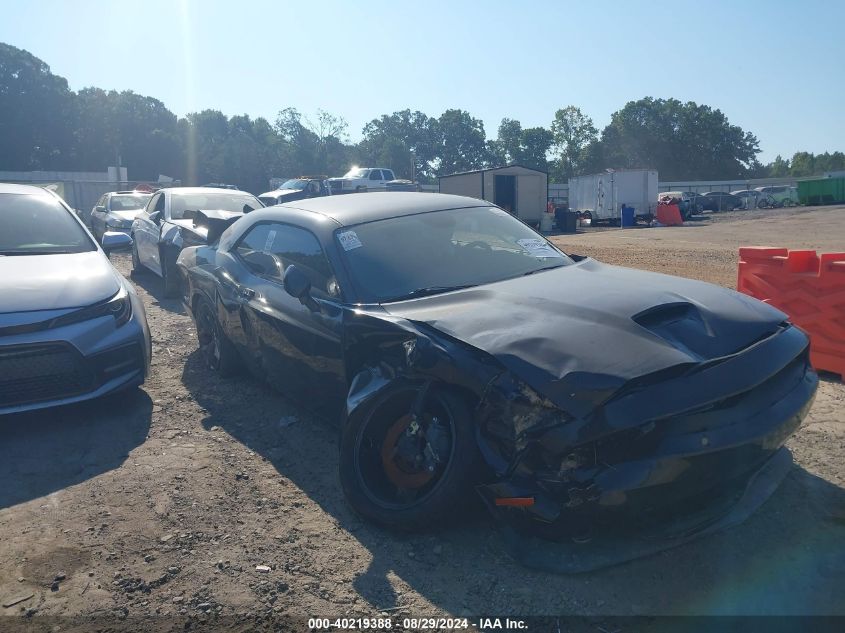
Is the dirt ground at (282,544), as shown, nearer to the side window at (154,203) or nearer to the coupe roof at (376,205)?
the coupe roof at (376,205)

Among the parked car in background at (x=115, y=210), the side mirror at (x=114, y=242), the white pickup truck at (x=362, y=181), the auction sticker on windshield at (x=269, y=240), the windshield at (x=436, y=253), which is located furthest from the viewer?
the white pickup truck at (x=362, y=181)

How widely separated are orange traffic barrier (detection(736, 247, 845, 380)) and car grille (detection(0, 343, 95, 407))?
521cm

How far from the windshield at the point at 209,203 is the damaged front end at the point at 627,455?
8.26m

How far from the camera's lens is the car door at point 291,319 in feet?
12.9

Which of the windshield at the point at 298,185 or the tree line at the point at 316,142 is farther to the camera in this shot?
the tree line at the point at 316,142

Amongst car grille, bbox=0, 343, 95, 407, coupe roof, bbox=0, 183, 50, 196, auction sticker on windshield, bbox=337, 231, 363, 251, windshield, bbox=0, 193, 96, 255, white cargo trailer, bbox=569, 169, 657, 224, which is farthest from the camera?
white cargo trailer, bbox=569, 169, 657, 224

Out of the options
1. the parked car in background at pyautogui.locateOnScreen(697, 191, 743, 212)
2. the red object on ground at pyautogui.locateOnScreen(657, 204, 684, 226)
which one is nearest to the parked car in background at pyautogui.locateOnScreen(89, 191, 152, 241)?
the red object on ground at pyautogui.locateOnScreen(657, 204, 684, 226)

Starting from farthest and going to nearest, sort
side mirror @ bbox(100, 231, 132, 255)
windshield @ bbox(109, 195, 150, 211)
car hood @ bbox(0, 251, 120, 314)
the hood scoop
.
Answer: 1. windshield @ bbox(109, 195, 150, 211)
2. side mirror @ bbox(100, 231, 132, 255)
3. car hood @ bbox(0, 251, 120, 314)
4. the hood scoop

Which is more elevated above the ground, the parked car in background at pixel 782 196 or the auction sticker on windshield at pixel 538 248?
the parked car in background at pixel 782 196

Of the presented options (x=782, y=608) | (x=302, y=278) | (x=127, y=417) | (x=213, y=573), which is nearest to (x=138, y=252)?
(x=127, y=417)

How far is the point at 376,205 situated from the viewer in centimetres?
462

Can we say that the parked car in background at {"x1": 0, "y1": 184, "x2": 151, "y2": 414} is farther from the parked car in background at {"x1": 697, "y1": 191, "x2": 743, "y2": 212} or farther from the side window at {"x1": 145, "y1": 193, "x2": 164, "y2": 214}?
the parked car in background at {"x1": 697, "y1": 191, "x2": 743, "y2": 212}

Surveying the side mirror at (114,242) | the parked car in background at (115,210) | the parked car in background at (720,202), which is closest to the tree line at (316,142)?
the parked car in background at (720,202)

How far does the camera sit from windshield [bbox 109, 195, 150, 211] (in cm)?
1675
